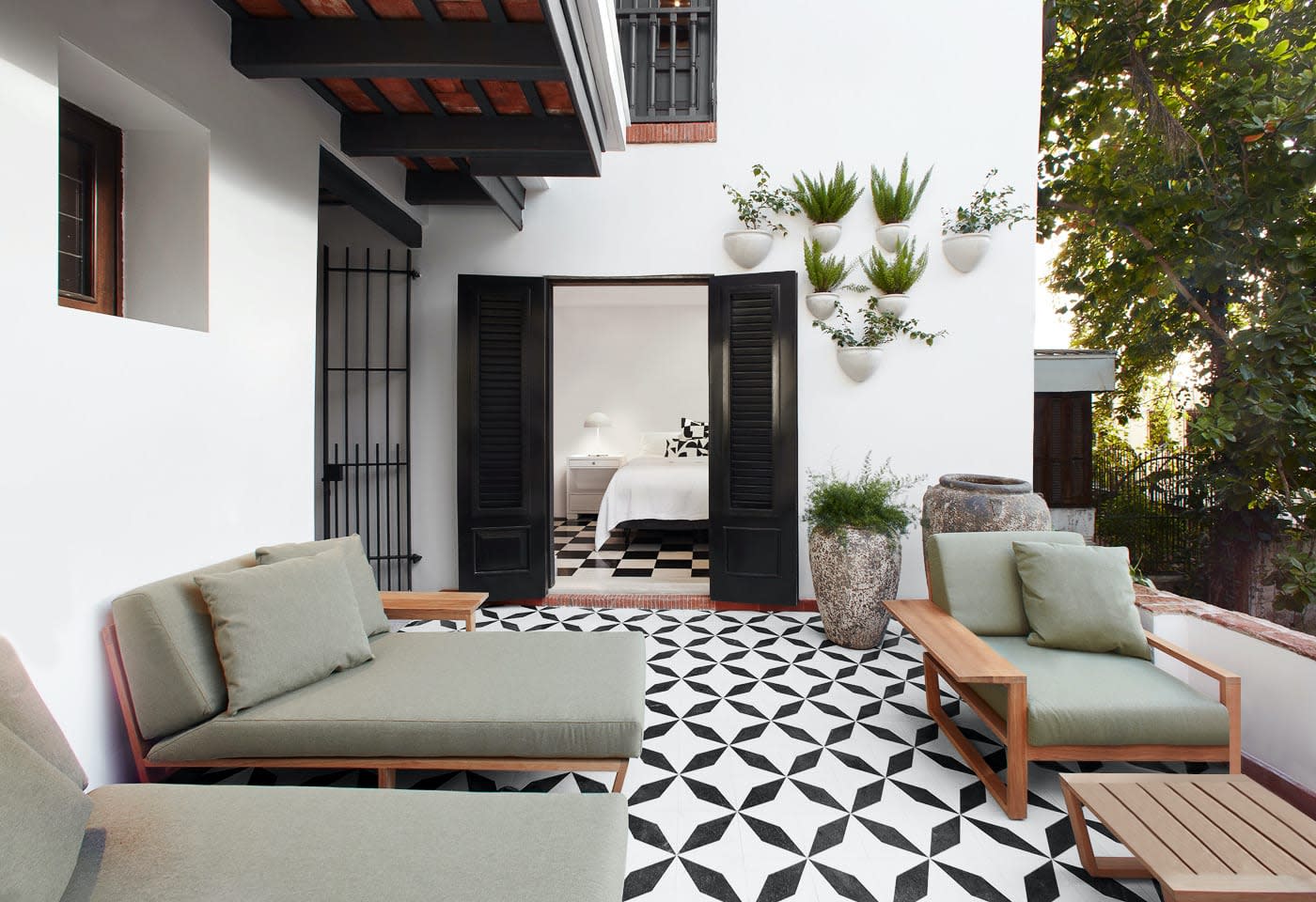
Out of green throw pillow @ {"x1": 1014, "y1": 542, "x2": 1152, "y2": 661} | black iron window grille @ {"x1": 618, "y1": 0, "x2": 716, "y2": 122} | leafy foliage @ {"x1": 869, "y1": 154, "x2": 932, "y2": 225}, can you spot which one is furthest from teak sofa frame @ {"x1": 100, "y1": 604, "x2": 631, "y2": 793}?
black iron window grille @ {"x1": 618, "y1": 0, "x2": 716, "y2": 122}

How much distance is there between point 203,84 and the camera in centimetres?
245

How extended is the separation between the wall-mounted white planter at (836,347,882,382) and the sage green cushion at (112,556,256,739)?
3918 millimetres

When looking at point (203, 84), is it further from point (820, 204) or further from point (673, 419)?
point (673, 419)

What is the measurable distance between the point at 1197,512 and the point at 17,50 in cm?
874

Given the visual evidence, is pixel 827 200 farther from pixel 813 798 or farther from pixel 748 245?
pixel 813 798

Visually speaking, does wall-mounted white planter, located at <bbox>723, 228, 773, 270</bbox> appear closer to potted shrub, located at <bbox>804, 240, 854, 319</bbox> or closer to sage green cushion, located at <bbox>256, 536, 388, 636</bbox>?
potted shrub, located at <bbox>804, 240, 854, 319</bbox>

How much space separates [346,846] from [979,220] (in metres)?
4.90

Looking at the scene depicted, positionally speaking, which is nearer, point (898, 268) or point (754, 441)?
point (898, 268)

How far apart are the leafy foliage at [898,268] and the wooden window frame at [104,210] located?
4145 mm

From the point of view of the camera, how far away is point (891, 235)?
4.45 metres

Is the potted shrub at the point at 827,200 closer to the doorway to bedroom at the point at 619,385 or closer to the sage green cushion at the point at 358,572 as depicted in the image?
the sage green cushion at the point at 358,572

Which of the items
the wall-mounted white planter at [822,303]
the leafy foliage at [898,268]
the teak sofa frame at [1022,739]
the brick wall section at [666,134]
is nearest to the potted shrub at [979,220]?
the leafy foliage at [898,268]

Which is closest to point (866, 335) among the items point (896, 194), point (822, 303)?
point (822, 303)

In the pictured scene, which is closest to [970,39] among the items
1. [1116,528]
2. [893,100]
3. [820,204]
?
[893,100]
